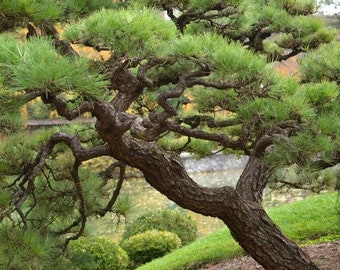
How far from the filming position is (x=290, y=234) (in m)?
4.11

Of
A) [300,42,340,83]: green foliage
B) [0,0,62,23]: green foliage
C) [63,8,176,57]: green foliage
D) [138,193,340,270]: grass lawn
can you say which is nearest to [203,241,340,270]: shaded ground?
[138,193,340,270]: grass lawn

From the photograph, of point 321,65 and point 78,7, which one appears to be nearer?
point 78,7

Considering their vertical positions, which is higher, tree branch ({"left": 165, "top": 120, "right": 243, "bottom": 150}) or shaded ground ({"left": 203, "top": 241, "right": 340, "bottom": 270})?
tree branch ({"left": 165, "top": 120, "right": 243, "bottom": 150})

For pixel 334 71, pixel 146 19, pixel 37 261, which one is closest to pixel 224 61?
pixel 146 19

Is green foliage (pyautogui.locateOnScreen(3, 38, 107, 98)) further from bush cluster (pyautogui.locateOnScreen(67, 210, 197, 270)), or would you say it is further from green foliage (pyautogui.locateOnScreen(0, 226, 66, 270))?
bush cluster (pyautogui.locateOnScreen(67, 210, 197, 270))

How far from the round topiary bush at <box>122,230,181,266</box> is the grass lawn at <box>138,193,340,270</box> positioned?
0.54m

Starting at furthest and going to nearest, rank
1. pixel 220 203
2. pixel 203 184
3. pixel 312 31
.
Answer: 1. pixel 203 184
2. pixel 312 31
3. pixel 220 203

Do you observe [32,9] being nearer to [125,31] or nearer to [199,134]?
[125,31]

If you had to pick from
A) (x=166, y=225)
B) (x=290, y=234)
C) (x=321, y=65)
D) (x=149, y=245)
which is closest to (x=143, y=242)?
(x=149, y=245)

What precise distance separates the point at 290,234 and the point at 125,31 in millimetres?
2630

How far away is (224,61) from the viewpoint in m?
1.91

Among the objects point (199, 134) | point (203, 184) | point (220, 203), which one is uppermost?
point (199, 134)

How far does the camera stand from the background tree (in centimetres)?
181

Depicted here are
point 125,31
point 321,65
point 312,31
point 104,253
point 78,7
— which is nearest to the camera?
point 125,31
